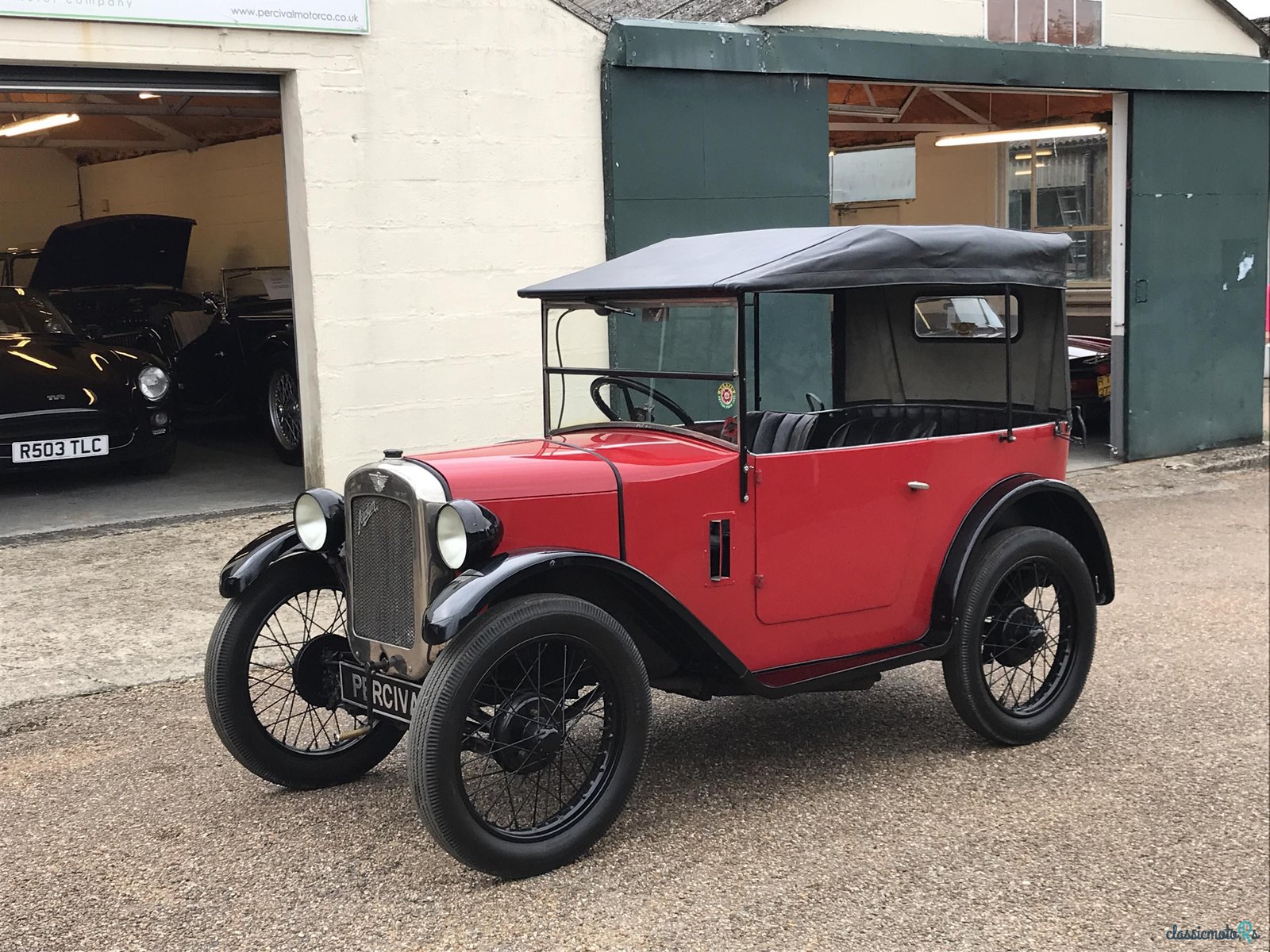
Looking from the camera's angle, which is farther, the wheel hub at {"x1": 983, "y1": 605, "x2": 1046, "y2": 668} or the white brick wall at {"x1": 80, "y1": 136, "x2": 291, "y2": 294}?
the white brick wall at {"x1": 80, "y1": 136, "x2": 291, "y2": 294}

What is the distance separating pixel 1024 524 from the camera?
4938mm

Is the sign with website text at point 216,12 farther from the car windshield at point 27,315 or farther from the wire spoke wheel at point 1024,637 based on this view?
the wire spoke wheel at point 1024,637

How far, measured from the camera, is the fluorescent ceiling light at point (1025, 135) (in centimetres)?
1449

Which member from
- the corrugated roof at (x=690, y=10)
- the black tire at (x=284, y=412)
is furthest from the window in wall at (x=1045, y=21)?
the black tire at (x=284, y=412)

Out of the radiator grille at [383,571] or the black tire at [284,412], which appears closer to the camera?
the radiator grille at [383,571]

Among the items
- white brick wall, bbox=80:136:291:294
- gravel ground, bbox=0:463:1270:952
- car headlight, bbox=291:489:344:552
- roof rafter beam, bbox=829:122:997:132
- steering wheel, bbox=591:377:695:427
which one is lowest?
gravel ground, bbox=0:463:1270:952

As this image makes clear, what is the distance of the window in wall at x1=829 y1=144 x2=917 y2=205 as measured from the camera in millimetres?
17203

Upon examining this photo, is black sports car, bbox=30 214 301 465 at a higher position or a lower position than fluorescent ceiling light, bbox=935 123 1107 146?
lower

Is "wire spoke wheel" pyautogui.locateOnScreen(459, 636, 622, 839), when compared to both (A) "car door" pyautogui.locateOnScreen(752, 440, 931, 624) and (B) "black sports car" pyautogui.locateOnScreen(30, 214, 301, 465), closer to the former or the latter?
(A) "car door" pyautogui.locateOnScreen(752, 440, 931, 624)

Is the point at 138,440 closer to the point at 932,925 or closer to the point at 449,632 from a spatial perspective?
the point at 449,632

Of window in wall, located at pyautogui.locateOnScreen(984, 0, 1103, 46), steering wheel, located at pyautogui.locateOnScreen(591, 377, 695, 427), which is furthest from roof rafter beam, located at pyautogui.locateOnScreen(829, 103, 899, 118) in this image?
steering wheel, located at pyautogui.locateOnScreen(591, 377, 695, 427)

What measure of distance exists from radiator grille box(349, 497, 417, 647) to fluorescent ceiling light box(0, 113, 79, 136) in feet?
30.0

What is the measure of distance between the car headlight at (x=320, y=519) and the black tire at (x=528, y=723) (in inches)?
28.7

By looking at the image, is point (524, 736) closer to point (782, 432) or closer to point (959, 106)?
point (782, 432)
